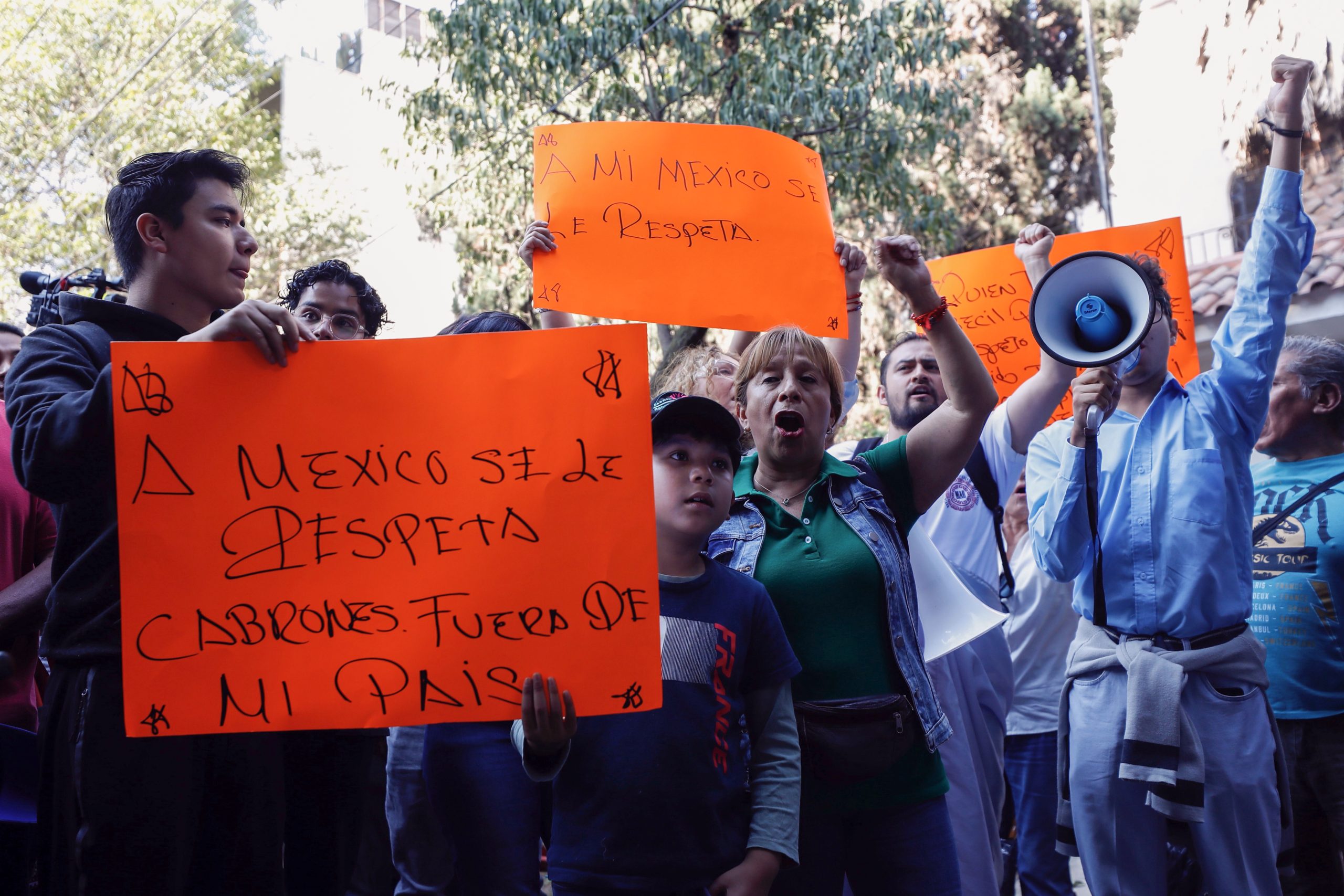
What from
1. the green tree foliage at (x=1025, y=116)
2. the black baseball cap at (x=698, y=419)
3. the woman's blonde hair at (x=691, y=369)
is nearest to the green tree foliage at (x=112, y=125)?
the green tree foliage at (x=1025, y=116)

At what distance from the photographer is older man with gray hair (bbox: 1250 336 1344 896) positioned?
11.1 ft

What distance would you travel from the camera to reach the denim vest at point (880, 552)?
7.57 feet

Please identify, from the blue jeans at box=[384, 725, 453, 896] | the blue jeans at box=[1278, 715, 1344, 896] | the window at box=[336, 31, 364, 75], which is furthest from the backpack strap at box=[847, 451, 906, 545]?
the window at box=[336, 31, 364, 75]

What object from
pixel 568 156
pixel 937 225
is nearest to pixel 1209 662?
pixel 568 156

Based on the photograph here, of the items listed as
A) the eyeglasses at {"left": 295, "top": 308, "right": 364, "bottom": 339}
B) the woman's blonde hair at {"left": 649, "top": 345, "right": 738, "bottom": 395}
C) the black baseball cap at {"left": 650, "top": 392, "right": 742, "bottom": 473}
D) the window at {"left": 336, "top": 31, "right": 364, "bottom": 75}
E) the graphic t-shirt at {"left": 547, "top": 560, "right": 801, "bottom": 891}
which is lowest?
the graphic t-shirt at {"left": 547, "top": 560, "right": 801, "bottom": 891}

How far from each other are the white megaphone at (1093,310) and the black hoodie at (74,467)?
6.61ft

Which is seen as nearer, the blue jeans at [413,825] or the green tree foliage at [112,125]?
the blue jeans at [413,825]

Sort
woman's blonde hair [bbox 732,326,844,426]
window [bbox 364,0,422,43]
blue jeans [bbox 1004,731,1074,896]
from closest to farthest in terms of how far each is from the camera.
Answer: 1. woman's blonde hair [bbox 732,326,844,426]
2. blue jeans [bbox 1004,731,1074,896]
3. window [bbox 364,0,422,43]

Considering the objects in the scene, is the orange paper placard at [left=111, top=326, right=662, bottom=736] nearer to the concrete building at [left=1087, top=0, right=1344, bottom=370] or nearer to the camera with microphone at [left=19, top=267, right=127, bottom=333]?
Result: the camera with microphone at [left=19, top=267, right=127, bottom=333]

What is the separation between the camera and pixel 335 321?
3.18 metres

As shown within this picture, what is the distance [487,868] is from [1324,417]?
3.04 m

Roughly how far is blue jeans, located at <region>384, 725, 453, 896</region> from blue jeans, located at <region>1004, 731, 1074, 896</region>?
2041 millimetres

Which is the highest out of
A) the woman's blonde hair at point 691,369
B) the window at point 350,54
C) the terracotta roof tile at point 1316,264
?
the window at point 350,54

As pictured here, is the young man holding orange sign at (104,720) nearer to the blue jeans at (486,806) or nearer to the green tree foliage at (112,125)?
the blue jeans at (486,806)
